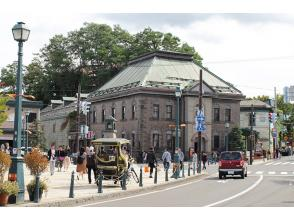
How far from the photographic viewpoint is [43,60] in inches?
3750

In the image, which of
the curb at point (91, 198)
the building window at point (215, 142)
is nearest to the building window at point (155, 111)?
the building window at point (215, 142)

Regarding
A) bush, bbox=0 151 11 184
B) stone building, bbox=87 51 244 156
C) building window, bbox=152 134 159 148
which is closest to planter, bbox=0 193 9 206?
bush, bbox=0 151 11 184

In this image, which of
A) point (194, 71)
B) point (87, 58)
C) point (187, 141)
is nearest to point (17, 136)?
point (187, 141)

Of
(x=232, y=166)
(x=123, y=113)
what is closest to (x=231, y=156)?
(x=232, y=166)

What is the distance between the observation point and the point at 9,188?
14.9 metres

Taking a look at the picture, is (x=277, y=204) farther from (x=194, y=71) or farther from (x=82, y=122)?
(x=82, y=122)

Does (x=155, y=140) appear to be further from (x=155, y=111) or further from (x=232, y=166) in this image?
(x=232, y=166)

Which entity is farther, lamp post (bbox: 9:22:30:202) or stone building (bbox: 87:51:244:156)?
stone building (bbox: 87:51:244:156)

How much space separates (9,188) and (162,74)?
177ft

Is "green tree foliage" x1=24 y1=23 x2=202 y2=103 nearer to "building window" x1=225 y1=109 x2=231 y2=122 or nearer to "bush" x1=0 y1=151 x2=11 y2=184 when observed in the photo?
"building window" x1=225 y1=109 x2=231 y2=122

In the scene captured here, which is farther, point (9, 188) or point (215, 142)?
point (215, 142)

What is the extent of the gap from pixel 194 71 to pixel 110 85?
1251 cm

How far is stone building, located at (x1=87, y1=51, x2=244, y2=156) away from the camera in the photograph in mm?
65331

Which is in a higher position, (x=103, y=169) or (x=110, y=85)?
(x=110, y=85)
